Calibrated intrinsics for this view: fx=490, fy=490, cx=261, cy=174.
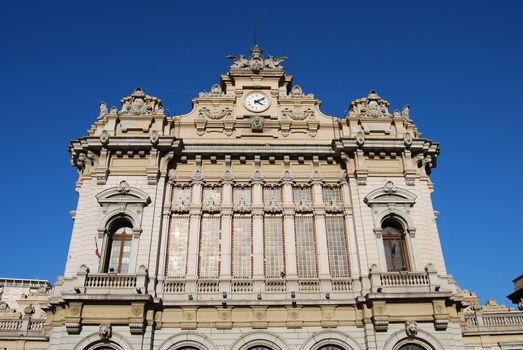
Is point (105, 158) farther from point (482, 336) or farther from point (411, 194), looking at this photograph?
point (482, 336)

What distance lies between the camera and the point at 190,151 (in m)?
26.5

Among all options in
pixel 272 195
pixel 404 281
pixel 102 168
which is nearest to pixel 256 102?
pixel 272 195

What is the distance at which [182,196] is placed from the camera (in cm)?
2588

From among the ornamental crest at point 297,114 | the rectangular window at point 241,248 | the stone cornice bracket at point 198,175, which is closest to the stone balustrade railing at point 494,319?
the rectangular window at point 241,248

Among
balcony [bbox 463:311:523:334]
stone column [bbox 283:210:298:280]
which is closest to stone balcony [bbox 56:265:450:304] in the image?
stone column [bbox 283:210:298:280]

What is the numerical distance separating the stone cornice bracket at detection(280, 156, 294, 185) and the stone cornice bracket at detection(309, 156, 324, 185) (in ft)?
3.58

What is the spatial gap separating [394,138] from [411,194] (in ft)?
10.8

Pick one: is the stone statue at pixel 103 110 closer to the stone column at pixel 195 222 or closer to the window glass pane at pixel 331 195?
the stone column at pixel 195 222

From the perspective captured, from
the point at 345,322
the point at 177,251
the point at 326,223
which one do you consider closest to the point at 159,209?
the point at 177,251

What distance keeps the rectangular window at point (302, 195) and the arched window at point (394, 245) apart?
4101mm

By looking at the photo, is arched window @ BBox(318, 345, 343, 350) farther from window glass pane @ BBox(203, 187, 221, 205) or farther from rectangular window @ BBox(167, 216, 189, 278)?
window glass pane @ BBox(203, 187, 221, 205)

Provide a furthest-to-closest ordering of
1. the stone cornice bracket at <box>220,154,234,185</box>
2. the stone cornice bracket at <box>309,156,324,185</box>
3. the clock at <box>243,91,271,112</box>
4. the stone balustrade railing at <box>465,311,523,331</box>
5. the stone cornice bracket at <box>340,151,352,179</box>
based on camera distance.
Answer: the clock at <box>243,91,271,112</box> < the stone cornice bracket at <box>340,151,352,179</box> < the stone cornice bracket at <box>309,156,324,185</box> < the stone cornice bracket at <box>220,154,234,185</box> < the stone balustrade railing at <box>465,311,523,331</box>

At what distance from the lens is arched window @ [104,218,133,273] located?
23875mm

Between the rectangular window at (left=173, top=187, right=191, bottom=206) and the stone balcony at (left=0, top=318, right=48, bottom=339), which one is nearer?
the stone balcony at (left=0, top=318, right=48, bottom=339)
